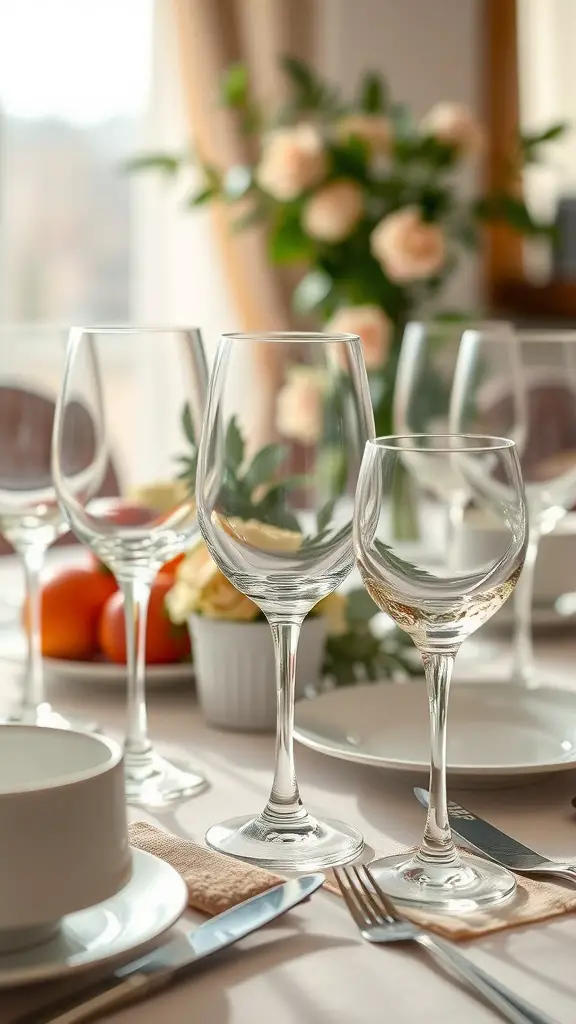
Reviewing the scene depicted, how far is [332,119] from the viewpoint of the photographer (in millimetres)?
2654

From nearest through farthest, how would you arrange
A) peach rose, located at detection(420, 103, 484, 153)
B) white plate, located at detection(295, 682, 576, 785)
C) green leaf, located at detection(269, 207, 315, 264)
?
white plate, located at detection(295, 682, 576, 785)
peach rose, located at detection(420, 103, 484, 153)
green leaf, located at detection(269, 207, 315, 264)

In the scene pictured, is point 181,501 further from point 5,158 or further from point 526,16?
point 526,16

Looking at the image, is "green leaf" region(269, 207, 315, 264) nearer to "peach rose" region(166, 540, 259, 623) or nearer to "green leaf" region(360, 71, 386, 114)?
"green leaf" region(360, 71, 386, 114)

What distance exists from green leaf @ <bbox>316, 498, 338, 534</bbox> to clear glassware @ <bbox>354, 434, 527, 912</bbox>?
0.19 ft

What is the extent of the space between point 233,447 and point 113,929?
0.95 feet

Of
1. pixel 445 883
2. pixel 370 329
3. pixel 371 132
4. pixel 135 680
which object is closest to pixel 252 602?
pixel 135 680

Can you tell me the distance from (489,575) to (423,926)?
0.18 metres

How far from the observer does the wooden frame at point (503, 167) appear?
13.4 feet

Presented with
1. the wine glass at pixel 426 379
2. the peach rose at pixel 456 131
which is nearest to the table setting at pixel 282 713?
the wine glass at pixel 426 379

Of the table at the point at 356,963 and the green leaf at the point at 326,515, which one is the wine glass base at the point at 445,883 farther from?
the green leaf at the point at 326,515

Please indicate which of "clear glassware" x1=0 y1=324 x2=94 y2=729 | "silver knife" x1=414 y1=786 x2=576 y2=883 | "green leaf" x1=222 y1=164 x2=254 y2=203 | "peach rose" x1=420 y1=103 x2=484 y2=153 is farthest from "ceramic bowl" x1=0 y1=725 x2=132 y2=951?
"green leaf" x1=222 y1=164 x2=254 y2=203

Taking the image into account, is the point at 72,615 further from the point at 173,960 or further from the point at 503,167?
the point at 503,167

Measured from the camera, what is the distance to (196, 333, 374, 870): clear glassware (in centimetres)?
80

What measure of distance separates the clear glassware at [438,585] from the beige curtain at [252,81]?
2768mm
